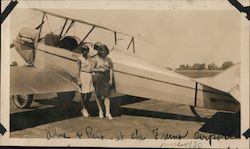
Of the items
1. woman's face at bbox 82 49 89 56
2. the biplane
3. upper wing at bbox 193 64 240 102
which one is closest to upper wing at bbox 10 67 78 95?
the biplane

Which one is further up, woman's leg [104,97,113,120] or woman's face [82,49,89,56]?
woman's face [82,49,89,56]

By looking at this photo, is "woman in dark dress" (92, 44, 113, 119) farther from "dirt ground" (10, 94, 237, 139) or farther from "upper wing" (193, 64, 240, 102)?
"upper wing" (193, 64, 240, 102)
